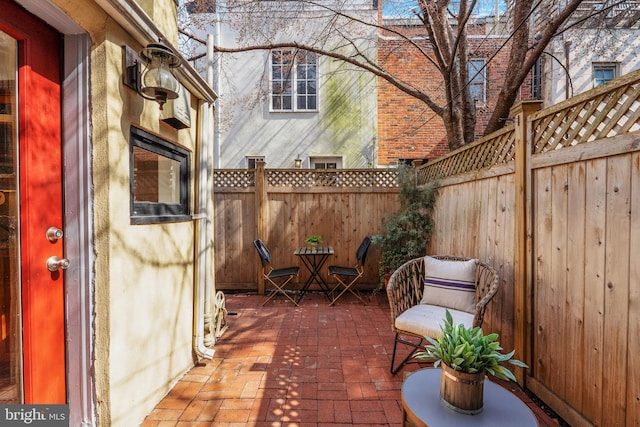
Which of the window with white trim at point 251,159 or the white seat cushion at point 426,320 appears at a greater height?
the window with white trim at point 251,159

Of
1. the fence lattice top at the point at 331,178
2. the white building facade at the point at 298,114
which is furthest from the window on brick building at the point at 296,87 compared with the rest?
the fence lattice top at the point at 331,178

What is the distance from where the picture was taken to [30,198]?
4.45 feet

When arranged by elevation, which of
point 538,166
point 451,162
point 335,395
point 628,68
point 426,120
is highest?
point 628,68

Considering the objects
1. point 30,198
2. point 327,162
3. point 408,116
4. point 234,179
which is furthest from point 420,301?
point 408,116

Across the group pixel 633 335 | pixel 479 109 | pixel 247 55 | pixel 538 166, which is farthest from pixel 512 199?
pixel 247 55

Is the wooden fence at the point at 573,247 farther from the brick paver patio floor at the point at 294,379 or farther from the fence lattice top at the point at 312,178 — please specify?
the fence lattice top at the point at 312,178

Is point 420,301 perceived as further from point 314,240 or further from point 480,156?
point 314,240

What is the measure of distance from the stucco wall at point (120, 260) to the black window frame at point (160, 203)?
5cm

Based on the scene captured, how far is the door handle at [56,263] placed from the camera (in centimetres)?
143

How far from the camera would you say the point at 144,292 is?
1.91 m

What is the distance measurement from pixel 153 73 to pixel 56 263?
1164 millimetres

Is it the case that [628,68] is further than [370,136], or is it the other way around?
[370,136]

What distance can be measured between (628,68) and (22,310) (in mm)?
9745

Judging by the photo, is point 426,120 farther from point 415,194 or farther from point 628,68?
point 628,68
